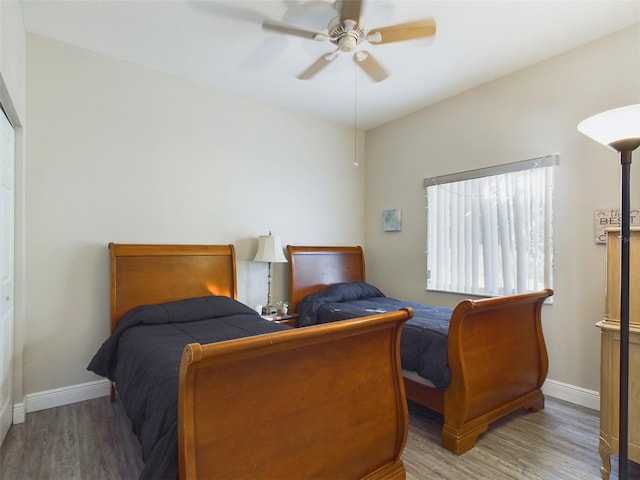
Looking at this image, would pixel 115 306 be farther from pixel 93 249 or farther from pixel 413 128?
pixel 413 128

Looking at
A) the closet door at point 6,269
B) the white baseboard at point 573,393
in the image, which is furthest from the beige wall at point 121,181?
the white baseboard at point 573,393

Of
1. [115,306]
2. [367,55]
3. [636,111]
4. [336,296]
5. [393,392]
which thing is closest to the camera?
[636,111]

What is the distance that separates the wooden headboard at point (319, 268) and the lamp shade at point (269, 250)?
314 mm

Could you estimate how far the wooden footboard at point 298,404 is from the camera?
1159 millimetres

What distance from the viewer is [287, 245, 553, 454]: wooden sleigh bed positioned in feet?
6.83

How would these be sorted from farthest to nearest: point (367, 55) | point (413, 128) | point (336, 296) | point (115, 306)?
point (413, 128)
point (336, 296)
point (115, 306)
point (367, 55)

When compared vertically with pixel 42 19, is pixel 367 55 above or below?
below

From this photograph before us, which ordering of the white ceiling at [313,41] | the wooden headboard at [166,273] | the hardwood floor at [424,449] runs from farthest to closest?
the wooden headboard at [166,273] < the white ceiling at [313,41] < the hardwood floor at [424,449]

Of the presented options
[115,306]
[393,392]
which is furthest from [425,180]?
[115,306]

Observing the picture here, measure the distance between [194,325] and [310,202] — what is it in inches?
82.9

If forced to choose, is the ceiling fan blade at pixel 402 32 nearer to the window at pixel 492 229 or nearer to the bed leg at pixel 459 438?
the window at pixel 492 229

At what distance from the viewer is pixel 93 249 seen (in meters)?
2.85

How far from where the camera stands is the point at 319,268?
4059mm

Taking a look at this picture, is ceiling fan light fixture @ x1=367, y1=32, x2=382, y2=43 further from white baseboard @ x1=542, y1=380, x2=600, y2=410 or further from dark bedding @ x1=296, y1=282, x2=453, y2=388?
white baseboard @ x1=542, y1=380, x2=600, y2=410
